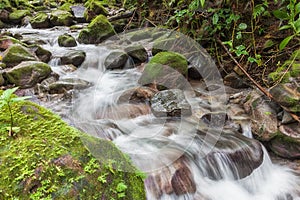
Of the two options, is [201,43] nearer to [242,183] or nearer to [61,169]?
[242,183]

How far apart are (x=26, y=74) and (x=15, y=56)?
95 cm

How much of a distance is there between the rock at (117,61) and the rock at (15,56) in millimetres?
1909

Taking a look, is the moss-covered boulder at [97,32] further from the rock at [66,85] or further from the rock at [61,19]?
the rock at [61,19]

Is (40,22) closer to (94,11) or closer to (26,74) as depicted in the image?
(94,11)

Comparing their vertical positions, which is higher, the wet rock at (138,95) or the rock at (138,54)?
the rock at (138,54)

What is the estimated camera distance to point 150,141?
3.42 metres

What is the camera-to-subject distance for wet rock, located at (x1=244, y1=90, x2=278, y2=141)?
3.44 meters

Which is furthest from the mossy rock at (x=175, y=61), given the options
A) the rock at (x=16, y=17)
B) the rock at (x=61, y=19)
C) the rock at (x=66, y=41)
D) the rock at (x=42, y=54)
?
the rock at (x=16, y=17)

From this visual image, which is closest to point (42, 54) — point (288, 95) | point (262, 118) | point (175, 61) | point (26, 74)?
point (26, 74)

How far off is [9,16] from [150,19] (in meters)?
7.65

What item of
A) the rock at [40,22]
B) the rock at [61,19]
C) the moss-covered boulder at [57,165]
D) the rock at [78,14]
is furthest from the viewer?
the rock at [78,14]

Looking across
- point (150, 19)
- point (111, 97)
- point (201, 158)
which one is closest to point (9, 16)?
point (150, 19)

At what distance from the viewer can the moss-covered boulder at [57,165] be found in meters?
1.53

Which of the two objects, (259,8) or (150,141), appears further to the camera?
(259,8)
